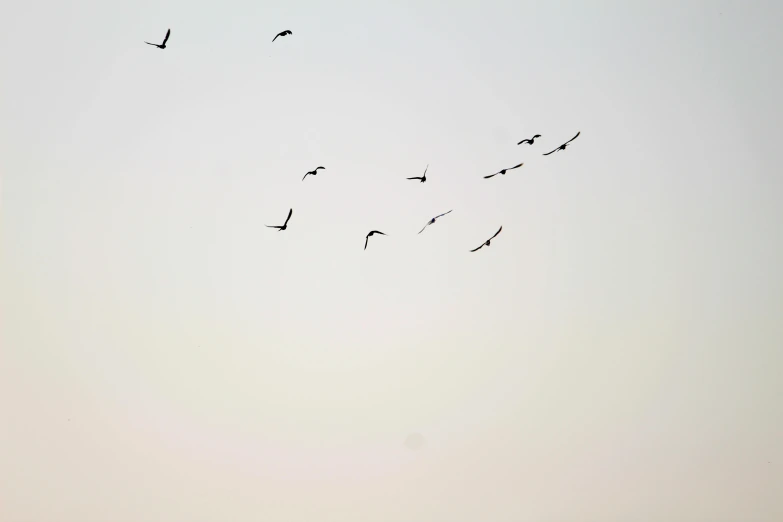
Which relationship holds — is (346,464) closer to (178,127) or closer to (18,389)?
(18,389)

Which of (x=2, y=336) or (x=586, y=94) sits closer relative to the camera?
(x=2, y=336)

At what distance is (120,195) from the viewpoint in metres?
1.62

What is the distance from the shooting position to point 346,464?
65.9 inches

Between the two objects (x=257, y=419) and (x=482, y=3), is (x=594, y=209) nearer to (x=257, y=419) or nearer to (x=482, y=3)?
(x=482, y=3)

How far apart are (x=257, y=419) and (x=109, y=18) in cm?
119

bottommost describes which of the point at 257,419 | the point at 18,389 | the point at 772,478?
the point at 18,389

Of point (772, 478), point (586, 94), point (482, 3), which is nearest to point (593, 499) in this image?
point (772, 478)

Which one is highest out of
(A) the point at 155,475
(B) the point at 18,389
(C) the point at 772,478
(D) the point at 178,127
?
(D) the point at 178,127

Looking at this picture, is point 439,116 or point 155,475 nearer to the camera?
point 155,475

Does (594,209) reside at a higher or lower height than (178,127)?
higher

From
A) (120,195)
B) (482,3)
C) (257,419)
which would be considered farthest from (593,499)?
(120,195)

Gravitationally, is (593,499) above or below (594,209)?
below

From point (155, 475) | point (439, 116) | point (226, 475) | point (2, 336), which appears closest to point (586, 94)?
point (439, 116)

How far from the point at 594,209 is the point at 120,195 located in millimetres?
1371
